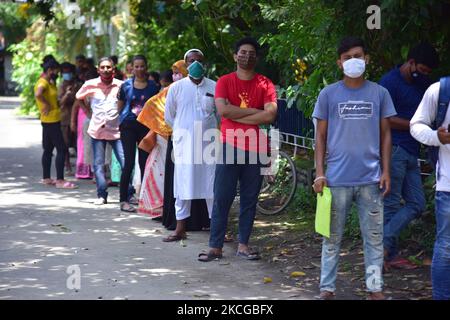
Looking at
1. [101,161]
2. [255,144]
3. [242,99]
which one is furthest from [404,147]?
[101,161]

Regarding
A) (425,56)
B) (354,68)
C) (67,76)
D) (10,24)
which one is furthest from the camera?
(10,24)

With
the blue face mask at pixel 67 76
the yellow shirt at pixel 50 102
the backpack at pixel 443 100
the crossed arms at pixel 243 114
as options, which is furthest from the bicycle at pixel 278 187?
the backpack at pixel 443 100

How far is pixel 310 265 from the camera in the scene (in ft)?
28.1

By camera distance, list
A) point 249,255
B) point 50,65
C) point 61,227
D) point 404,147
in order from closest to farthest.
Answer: point 404,147, point 249,255, point 61,227, point 50,65

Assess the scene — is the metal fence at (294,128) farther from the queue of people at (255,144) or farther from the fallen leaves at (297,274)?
the fallen leaves at (297,274)

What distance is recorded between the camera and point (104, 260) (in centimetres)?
871

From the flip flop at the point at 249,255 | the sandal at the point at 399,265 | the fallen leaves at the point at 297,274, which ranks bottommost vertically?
the fallen leaves at the point at 297,274

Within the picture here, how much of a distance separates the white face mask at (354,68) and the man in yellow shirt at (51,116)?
26.5ft

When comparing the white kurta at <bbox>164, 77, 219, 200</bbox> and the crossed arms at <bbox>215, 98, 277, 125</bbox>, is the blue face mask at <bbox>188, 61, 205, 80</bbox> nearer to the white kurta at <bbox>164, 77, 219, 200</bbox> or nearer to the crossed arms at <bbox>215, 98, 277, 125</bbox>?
the white kurta at <bbox>164, 77, 219, 200</bbox>

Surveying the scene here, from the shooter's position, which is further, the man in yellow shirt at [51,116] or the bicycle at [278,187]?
the man in yellow shirt at [51,116]

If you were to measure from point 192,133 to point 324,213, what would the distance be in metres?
3.16

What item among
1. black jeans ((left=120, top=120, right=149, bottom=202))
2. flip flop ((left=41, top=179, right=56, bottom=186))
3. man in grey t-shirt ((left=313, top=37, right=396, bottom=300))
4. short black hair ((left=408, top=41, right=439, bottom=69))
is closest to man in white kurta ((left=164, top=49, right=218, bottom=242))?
black jeans ((left=120, top=120, right=149, bottom=202))

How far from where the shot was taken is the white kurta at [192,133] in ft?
32.4

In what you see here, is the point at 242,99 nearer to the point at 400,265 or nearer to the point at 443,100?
the point at 400,265
